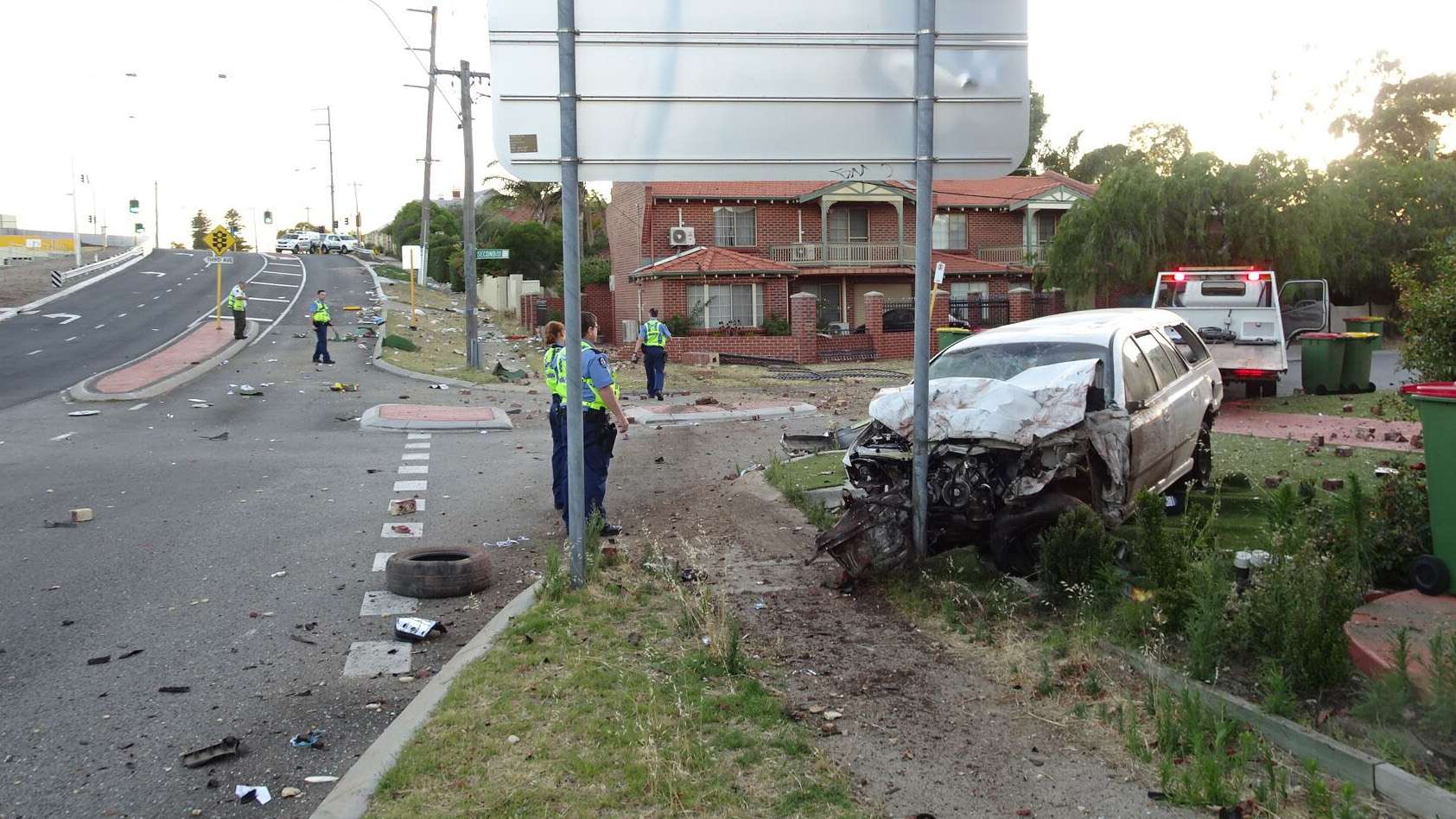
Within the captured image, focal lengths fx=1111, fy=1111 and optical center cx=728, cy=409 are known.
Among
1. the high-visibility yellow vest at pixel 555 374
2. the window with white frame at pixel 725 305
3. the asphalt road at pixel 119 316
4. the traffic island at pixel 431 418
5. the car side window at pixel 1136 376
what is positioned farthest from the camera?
the window with white frame at pixel 725 305

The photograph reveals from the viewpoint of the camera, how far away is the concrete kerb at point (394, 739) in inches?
161

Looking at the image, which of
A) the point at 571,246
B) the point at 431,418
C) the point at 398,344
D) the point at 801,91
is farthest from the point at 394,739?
the point at 398,344

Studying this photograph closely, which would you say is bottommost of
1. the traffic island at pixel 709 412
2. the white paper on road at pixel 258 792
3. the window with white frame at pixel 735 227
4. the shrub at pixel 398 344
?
the white paper on road at pixel 258 792

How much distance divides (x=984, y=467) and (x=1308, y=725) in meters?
2.83

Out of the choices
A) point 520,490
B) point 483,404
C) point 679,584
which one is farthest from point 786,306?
point 679,584

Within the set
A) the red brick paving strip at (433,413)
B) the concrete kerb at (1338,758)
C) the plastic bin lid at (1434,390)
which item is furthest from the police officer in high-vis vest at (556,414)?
the red brick paving strip at (433,413)

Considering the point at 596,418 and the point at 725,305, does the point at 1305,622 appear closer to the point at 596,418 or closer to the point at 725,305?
the point at 596,418

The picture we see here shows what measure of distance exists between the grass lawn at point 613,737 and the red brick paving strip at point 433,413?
11.2 m

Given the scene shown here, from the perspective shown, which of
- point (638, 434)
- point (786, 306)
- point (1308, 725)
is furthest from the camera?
point (786, 306)

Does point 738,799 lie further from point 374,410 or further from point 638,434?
point 374,410

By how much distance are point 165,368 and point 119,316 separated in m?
15.4

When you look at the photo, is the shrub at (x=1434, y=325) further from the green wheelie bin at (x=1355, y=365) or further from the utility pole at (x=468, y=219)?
the utility pole at (x=468, y=219)

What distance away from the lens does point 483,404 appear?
1966 cm

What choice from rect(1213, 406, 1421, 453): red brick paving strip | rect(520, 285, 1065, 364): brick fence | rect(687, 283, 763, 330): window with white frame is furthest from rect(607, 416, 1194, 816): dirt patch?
rect(687, 283, 763, 330): window with white frame
